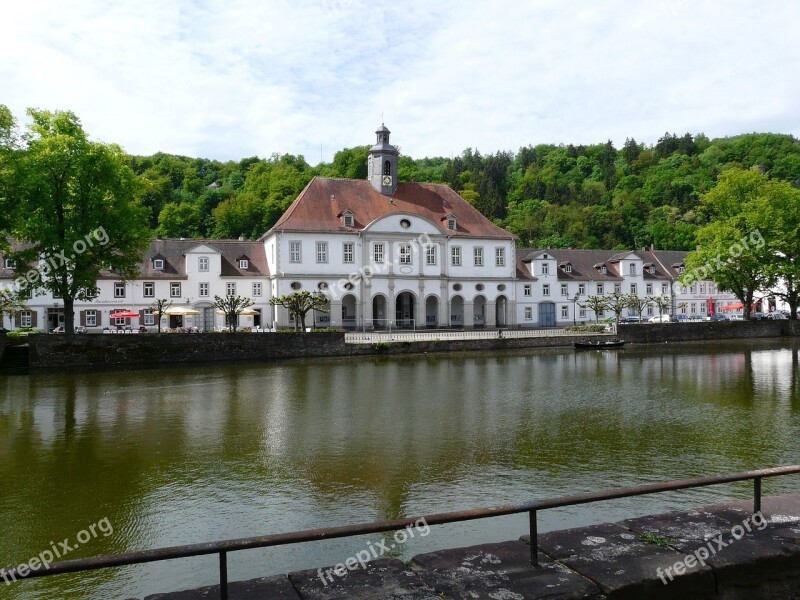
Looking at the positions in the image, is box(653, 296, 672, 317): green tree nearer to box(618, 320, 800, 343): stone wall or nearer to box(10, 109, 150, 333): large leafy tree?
box(618, 320, 800, 343): stone wall

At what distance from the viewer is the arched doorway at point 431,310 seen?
2111 inches

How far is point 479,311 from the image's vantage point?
55844 mm

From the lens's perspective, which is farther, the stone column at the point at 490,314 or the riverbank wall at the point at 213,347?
the stone column at the point at 490,314

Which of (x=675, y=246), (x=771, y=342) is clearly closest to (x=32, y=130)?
(x=771, y=342)

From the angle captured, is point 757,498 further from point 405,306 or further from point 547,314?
point 547,314

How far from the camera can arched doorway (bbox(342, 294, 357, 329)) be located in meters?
51.4

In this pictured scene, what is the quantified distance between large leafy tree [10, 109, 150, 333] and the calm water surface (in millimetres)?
8218

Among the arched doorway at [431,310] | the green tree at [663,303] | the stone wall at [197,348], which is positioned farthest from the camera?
the green tree at [663,303]

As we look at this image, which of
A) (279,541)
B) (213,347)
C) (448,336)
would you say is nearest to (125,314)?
(213,347)

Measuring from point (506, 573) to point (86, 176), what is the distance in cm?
3289

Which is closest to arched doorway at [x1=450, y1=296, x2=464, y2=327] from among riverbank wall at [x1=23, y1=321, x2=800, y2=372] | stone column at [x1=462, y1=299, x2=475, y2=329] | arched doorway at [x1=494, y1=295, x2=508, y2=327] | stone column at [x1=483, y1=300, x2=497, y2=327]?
stone column at [x1=462, y1=299, x2=475, y2=329]

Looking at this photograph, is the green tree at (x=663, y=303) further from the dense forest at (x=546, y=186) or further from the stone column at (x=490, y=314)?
the dense forest at (x=546, y=186)

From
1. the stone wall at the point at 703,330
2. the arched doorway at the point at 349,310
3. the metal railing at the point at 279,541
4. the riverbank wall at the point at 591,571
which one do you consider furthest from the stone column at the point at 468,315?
the metal railing at the point at 279,541

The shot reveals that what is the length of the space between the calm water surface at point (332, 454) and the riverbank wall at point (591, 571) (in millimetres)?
3340
